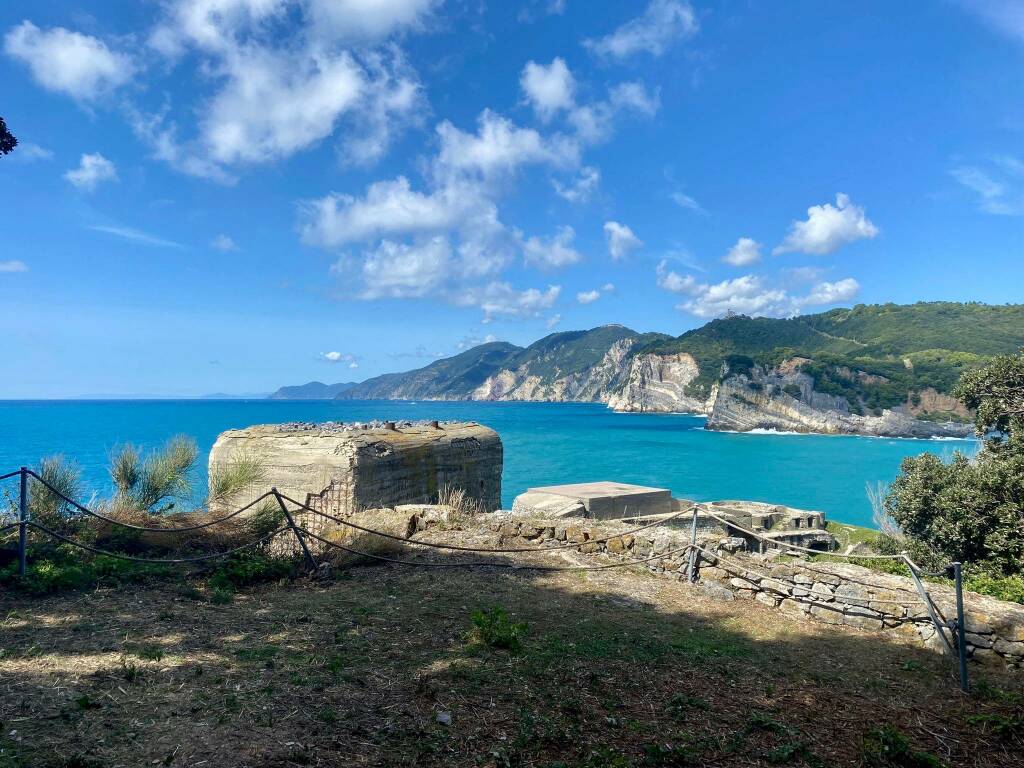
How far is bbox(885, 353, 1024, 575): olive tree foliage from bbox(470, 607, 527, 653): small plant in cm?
1110

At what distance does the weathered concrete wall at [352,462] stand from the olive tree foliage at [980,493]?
10220mm

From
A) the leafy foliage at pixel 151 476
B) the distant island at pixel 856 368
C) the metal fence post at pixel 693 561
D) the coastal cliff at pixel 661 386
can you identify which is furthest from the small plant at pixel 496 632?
the coastal cliff at pixel 661 386

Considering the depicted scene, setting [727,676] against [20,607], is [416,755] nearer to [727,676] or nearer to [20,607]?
[727,676]

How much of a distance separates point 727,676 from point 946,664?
99.3 inches

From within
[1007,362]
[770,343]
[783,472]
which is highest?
[770,343]

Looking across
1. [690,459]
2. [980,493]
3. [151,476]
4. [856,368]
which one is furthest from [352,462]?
[856,368]

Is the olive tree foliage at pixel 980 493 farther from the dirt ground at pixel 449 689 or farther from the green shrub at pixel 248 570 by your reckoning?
the green shrub at pixel 248 570

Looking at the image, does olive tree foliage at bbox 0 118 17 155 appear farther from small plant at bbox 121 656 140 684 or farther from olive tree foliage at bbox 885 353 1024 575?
olive tree foliage at bbox 885 353 1024 575

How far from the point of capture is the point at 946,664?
234 inches

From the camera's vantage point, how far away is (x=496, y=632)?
5.41 meters

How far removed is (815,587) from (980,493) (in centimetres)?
785

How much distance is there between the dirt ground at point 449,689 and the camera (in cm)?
365

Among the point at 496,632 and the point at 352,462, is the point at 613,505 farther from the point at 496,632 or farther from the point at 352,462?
the point at 496,632

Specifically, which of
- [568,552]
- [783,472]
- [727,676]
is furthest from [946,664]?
[783,472]
